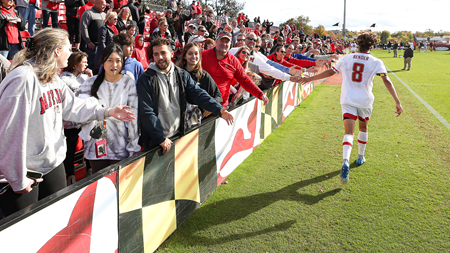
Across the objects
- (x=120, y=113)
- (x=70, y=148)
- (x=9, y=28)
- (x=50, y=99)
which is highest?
(x=9, y=28)

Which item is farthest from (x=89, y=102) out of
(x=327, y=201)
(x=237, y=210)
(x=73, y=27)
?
(x=73, y=27)

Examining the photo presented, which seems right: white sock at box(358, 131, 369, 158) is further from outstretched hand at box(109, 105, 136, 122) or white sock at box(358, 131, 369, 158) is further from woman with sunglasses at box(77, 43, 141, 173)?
outstretched hand at box(109, 105, 136, 122)

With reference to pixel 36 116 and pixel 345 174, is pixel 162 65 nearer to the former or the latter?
pixel 36 116

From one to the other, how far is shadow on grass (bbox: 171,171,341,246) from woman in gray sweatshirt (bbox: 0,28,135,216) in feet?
5.29

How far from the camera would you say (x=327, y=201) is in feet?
13.9

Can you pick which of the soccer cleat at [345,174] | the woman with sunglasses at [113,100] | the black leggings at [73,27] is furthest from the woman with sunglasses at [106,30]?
the soccer cleat at [345,174]

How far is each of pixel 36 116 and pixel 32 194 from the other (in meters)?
0.58

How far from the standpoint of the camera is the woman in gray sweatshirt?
195 centimetres

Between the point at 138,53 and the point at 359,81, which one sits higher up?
the point at 138,53

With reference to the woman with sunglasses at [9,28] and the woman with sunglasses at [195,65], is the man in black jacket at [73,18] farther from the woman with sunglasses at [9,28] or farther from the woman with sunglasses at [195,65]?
the woman with sunglasses at [195,65]

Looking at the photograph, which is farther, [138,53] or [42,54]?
[138,53]

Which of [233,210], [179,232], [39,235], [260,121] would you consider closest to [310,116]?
[260,121]

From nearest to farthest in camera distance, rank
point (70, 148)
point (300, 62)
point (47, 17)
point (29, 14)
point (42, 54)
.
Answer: point (42, 54), point (70, 148), point (29, 14), point (47, 17), point (300, 62)

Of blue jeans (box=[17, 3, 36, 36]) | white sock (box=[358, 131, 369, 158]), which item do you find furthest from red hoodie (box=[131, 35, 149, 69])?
white sock (box=[358, 131, 369, 158])
